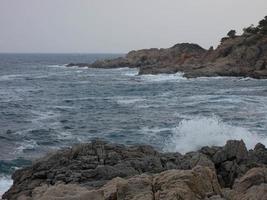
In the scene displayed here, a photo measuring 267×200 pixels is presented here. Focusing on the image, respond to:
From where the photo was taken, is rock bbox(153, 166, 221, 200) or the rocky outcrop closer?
rock bbox(153, 166, 221, 200)

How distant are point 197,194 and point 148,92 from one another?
45.4m

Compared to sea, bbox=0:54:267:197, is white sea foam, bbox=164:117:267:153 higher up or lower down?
higher up

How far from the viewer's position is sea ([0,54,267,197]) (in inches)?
1022

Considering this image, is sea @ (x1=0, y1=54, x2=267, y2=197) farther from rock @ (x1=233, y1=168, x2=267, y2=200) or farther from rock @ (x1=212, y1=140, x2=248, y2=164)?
rock @ (x1=233, y1=168, x2=267, y2=200)

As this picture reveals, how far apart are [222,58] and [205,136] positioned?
56.3m

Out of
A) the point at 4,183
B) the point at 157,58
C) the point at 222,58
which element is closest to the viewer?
the point at 4,183

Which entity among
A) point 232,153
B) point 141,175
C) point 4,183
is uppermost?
point 141,175

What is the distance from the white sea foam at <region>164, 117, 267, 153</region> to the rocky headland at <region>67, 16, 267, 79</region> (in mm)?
39785

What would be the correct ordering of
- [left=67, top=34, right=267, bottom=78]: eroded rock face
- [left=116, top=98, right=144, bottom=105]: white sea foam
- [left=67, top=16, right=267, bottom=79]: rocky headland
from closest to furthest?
[left=116, top=98, right=144, bottom=105]: white sea foam, [left=67, top=34, right=267, bottom=78]: eroded rock face, [left=67, top=16, right=267, bottom=79]: rocky headland

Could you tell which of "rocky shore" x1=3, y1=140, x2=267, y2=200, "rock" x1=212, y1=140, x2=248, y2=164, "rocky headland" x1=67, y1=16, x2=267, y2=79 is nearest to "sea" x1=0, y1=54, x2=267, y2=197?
"rocky shore" x1=3, y1=140, x2=267, y2=200

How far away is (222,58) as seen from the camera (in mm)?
81250

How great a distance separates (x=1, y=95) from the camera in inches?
2125

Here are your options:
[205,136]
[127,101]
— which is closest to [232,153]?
[205,136]

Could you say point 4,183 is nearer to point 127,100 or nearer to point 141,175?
point 141,175
